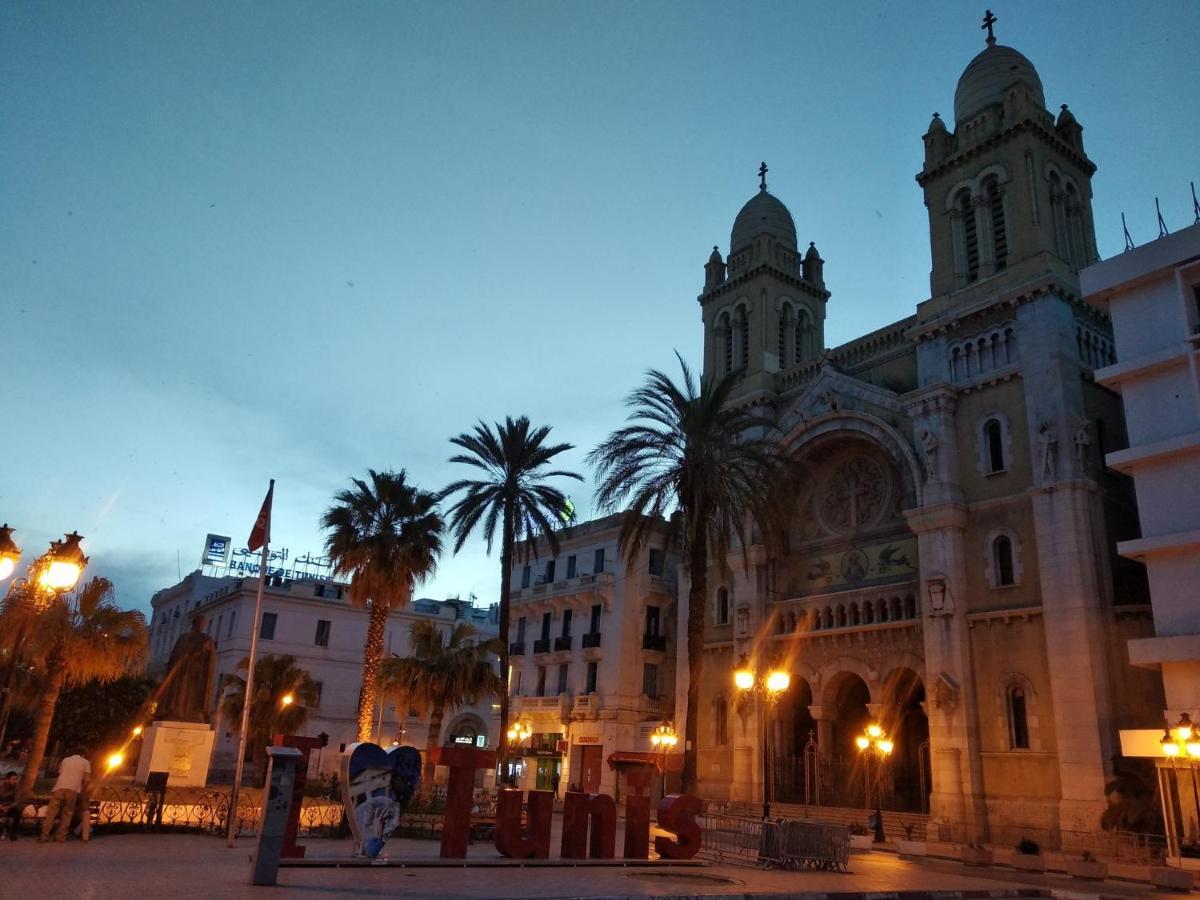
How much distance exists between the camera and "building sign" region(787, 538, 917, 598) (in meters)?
34.9

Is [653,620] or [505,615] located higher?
[653,620]

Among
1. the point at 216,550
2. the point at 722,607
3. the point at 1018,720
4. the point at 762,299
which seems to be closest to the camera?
the point at 1018,720

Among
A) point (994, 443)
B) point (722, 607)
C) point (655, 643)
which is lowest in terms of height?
point (655, 643)

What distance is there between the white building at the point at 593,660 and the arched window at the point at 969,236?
2057 cm

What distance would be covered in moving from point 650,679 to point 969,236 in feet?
84.4

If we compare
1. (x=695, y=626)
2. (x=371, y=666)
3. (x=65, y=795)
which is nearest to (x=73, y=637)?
(x=65, y=795)

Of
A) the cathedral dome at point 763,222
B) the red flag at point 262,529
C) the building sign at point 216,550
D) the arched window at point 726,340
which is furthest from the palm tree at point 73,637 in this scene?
the building sign at point 216,550

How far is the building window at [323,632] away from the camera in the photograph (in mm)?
58225

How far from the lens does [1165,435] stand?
2439 centimetres

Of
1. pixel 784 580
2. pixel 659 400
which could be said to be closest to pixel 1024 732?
pixel 784 580

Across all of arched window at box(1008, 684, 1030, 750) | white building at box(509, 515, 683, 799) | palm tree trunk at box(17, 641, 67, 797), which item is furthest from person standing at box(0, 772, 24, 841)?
white building at box(509, 515, 683, 799)

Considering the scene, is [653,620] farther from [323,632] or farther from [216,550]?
[216,550]

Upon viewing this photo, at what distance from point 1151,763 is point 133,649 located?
28673 mm

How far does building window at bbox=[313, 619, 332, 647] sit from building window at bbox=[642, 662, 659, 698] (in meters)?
23.4
